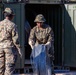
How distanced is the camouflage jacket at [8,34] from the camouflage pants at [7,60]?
119mm

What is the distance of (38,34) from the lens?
8.92 m

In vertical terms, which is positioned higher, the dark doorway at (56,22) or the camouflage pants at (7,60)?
the dark doorway at (56,22)

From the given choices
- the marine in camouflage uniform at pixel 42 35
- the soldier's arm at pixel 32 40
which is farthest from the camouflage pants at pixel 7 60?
the marine in camouflage uniform at pixel 42 35

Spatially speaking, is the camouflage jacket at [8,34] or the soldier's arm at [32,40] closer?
the camouflage jacket at [8,34]

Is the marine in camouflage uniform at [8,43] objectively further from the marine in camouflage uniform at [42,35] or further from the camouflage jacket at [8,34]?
the marine in camouflage uniform at [42,35]

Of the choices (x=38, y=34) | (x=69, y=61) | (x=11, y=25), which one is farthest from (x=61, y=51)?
(x=11, y=25)

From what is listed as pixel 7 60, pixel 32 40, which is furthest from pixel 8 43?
pixel 32 40

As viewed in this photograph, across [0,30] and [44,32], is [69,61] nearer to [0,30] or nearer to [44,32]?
[44,32]

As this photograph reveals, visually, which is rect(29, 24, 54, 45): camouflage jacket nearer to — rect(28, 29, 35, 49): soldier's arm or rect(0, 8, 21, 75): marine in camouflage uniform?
rect(28, 29, 35, 49): soldier's arm

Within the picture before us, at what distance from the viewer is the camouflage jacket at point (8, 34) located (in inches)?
311

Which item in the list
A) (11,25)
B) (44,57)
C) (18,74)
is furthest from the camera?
(18,74)

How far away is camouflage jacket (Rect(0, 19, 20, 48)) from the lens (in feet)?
25.9

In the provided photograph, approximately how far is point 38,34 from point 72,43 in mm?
1604

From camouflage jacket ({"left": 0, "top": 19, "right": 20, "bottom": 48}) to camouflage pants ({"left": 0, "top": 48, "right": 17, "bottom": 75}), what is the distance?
0.39ft
